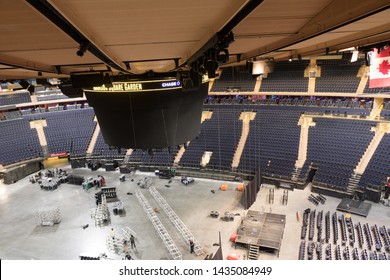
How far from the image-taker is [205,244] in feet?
45.5

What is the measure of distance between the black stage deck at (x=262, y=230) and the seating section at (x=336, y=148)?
18.3 ft

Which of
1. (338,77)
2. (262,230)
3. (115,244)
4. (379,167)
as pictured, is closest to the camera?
(115,244)

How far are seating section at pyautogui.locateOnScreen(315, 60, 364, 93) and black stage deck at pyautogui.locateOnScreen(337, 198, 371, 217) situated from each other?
949 centimetres

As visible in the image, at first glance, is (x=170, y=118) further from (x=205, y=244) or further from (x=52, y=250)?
(x=52, y=250)

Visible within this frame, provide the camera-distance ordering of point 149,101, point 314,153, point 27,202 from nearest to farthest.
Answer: point 149,101 → point 27,202 → point 314,153

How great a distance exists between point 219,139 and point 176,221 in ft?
33.9

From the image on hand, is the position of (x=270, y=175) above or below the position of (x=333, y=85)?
below

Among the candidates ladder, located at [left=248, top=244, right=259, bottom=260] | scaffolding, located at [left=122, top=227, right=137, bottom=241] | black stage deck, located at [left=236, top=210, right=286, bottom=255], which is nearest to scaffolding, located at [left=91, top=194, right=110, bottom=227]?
scaffolding, located at [left=122, top=227, right=137, bottom=241]

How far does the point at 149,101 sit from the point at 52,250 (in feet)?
34.9


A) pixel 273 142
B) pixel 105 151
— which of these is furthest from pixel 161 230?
pixel 105 151

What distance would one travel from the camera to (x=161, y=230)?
1547 centimetres

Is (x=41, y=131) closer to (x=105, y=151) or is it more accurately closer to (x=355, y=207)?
(x=105, y=151)
